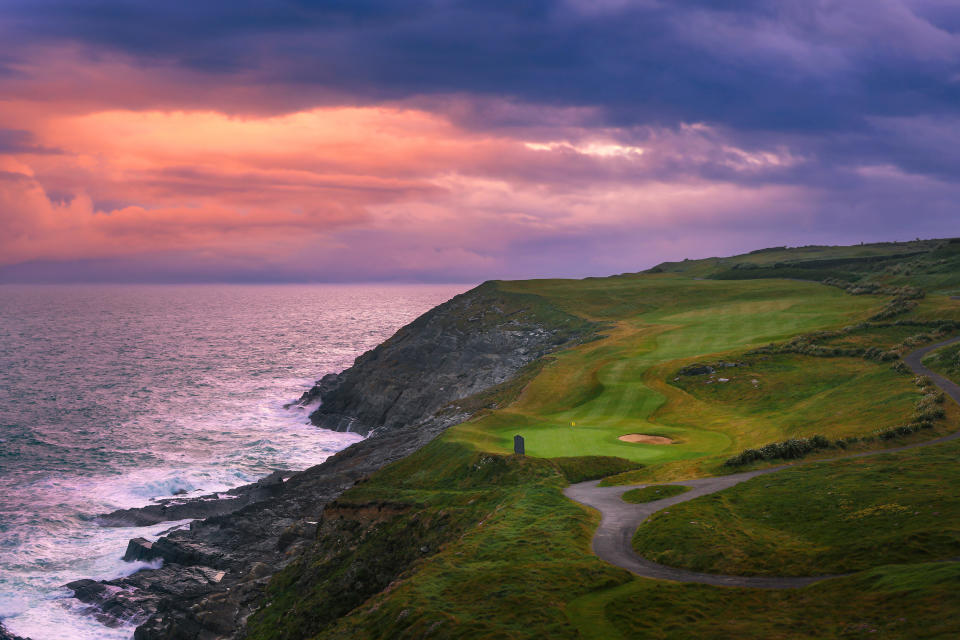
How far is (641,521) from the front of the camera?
21156 mm

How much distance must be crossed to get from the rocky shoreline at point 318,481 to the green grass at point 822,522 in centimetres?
1784

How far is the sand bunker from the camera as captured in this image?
33.8 metres

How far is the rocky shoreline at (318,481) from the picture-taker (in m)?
29.9

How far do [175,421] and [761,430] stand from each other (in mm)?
61178

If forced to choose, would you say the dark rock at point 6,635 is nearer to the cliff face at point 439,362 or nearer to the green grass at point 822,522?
the green grass at point 822,522

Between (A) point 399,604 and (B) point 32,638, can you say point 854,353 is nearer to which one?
(A) point 399,604

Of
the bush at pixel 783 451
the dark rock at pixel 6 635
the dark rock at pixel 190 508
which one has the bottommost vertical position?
the dark rock at pixel 6 635

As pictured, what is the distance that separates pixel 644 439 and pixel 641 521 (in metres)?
13.6

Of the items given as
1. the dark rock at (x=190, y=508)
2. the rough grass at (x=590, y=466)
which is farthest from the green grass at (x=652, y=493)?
the dark rock at (x=190, y=508)

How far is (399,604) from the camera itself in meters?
16.8

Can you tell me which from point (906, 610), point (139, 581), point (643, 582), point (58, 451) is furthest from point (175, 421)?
point (906, 610)

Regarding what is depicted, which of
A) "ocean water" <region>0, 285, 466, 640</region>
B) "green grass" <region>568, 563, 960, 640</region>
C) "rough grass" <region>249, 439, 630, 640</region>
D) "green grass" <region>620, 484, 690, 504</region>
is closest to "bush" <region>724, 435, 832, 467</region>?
"green grass" <region>620, 484, 690, 504</region>

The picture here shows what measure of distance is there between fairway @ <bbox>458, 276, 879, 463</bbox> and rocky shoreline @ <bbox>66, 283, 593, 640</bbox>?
21.9 feet

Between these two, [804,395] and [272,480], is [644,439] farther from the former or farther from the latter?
[272,480]
